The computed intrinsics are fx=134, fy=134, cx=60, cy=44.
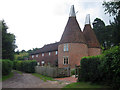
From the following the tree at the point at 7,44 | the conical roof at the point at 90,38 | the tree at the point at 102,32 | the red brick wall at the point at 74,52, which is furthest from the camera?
the tree at the point at 102,32

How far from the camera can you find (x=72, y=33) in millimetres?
32438

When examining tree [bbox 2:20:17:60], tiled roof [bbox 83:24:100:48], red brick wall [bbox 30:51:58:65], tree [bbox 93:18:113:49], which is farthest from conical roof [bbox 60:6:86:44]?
tree [bbox 93:18:113:49]

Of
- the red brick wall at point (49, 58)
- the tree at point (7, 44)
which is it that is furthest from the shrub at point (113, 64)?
the red brick wall at point (49, 58)

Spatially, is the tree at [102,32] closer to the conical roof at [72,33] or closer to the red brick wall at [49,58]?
the conical roof at [72,33]

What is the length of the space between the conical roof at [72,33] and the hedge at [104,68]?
19.2m

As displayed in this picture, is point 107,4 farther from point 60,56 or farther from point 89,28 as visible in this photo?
point 60,56

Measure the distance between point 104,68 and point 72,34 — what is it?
77.3 ft

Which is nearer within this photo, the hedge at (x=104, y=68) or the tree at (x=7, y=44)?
the hedge at (x=104, y=68)

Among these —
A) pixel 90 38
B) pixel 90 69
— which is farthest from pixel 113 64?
pixel 90 38

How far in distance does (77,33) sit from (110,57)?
80.6 feet

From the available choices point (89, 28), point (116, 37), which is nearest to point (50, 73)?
point (116, 37)

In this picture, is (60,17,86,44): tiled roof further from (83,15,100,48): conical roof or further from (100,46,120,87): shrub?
(100,46,120,87): shrub

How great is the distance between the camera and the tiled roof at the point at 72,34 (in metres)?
31.8

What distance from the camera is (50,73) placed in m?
20.3
